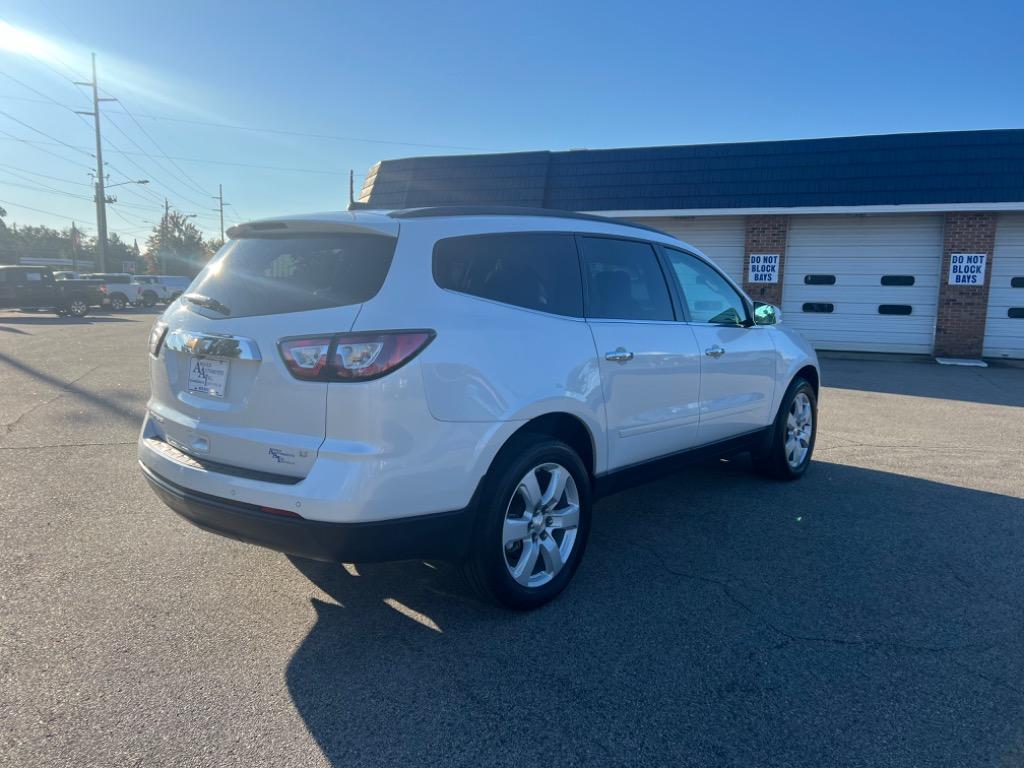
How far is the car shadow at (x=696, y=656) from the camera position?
8.10 ft

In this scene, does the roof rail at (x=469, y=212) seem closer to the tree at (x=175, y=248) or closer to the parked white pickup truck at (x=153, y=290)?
the parked white pickup truck at (x=153, y=290)

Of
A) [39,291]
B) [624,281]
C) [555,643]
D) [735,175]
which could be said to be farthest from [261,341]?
[39,291]

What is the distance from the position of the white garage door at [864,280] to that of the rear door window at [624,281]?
11.9m

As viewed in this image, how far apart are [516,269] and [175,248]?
3605 inches

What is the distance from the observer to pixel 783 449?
549 cm

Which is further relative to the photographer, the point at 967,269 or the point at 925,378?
the point at 967,269

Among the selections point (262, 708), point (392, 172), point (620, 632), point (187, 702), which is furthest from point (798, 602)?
point (392, 172)

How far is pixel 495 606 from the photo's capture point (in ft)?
10.9

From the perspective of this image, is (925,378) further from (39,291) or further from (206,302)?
(39,291)

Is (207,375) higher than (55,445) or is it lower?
higher

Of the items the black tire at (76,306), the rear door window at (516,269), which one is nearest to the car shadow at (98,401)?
the rear door window at (516,269)

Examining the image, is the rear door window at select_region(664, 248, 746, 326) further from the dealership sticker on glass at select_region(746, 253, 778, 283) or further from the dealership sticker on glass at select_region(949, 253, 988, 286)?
the dealership sticker on glass at select_region(949, 253, 988, 286)

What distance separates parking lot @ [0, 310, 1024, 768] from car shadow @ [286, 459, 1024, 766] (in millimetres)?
12

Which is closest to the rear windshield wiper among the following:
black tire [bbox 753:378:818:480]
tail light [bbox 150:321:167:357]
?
tail light [bbox 150:321:167:357]
